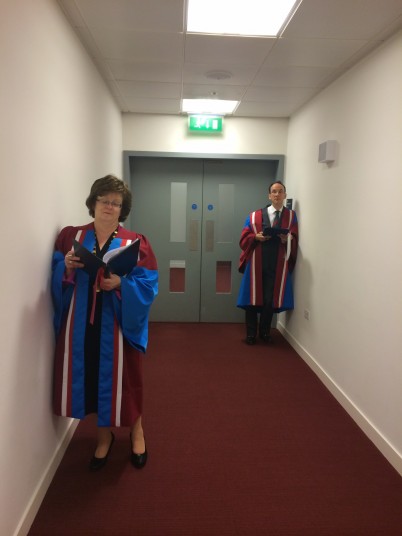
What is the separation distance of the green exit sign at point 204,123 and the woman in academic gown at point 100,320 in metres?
2.40

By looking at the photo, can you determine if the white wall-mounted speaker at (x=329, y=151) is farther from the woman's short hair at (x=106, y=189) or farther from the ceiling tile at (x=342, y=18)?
the woman's short hair at (x=106, y=189)

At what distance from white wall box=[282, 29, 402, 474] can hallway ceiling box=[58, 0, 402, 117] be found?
0.19m

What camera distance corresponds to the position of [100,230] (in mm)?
1876

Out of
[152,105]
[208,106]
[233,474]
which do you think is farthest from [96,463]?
[208,106]

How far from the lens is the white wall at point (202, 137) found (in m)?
4.05

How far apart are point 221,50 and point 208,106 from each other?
4.59 feet

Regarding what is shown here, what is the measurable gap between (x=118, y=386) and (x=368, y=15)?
227 cm

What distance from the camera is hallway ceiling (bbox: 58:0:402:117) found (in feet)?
6.34

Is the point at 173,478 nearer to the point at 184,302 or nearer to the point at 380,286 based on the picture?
the point at 380,286

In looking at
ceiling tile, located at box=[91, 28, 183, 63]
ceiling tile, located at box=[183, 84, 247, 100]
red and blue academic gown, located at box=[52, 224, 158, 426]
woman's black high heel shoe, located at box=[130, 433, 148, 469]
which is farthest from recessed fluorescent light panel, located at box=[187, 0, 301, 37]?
woman's black high heel shoe, located at box=[130, 433, 148, 469]

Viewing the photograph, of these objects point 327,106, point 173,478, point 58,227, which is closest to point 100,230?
point 58,227

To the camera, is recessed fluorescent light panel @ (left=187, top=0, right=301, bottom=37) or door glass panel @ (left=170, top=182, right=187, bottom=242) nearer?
recessed fluorescent light panel @ (left=187, top=0, right=301, bottom=37)

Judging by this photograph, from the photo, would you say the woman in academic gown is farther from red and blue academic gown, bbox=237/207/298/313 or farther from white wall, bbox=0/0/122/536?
red and blue academic gown, bbox=237/207/298/313

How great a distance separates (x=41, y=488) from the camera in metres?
1.74
